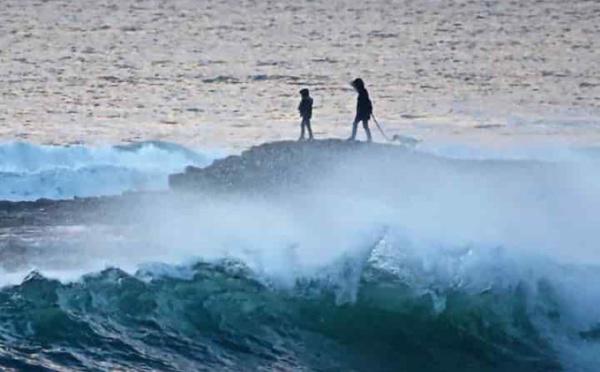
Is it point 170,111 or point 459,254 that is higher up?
point 459,254

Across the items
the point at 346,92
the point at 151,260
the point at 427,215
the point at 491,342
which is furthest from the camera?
the point at 346,92

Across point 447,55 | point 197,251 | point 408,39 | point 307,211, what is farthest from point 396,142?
point 408,39

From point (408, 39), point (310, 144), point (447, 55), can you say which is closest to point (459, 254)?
point (310, 144)

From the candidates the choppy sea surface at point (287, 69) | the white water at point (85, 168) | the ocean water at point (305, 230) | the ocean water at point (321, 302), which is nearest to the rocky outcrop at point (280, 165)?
the ocean water at point (305, 230)

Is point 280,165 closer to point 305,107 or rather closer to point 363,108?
point 305,107

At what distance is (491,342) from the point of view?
65.9 feet

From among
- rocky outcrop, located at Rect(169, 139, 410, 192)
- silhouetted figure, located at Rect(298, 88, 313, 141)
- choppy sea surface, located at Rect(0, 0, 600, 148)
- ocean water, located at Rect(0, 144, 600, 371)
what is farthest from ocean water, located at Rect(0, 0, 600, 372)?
silhouetted figure, located at Rect(298, 88, 313, 141)

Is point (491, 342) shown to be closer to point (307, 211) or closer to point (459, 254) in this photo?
point (459, 254)

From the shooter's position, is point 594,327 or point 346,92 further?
point 346,92

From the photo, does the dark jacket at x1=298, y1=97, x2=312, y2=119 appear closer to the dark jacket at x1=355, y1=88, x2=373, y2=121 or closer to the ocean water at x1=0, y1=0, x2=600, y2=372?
the dark jacket at x1=355, y1=88, x2=373, y2=121

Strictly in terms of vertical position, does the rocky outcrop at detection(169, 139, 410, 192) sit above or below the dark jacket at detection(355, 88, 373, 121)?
below

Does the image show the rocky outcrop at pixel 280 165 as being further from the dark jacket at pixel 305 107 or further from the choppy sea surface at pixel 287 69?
the choppy sea surface at pixel 287 69

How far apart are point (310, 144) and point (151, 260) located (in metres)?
8.37

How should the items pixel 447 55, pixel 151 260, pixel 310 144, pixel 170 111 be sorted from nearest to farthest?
pixel 151 260 < pixel 310 144 < pixel 170 111 < pixel 447 55
